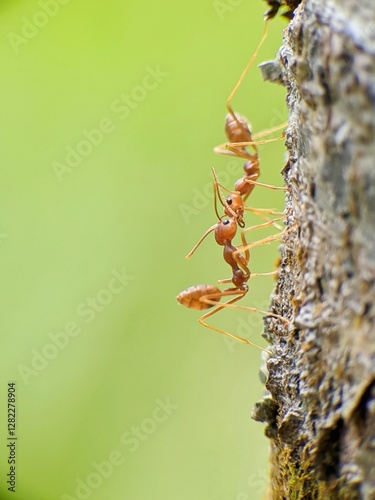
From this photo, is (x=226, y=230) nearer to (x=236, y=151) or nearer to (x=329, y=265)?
(x=236, y=151)

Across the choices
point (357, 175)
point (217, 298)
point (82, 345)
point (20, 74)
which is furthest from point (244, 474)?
point (20, 74)
